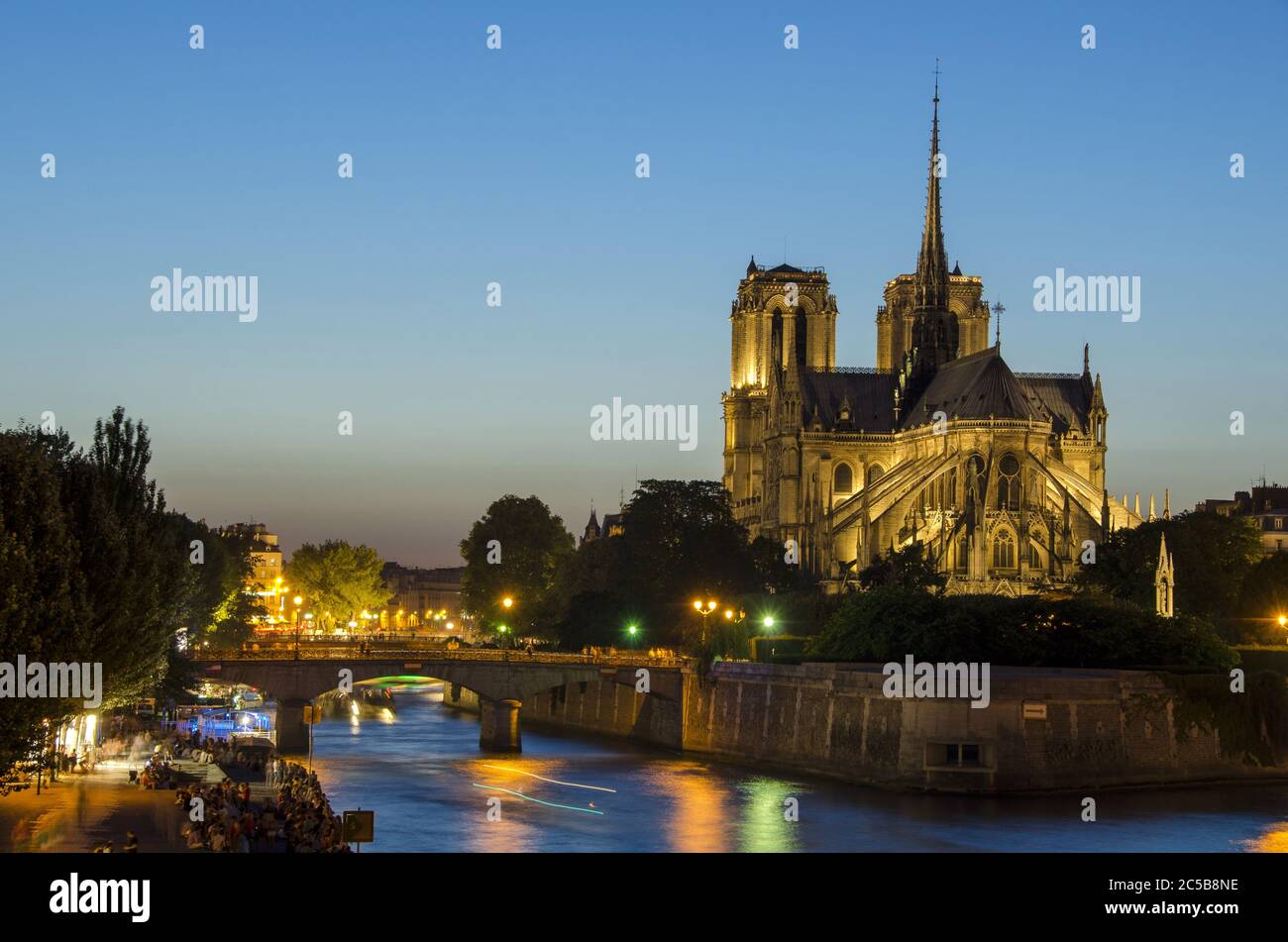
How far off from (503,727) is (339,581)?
11546 centimetres

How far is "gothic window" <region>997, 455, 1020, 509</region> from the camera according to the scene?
114m

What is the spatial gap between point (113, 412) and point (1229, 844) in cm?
3424

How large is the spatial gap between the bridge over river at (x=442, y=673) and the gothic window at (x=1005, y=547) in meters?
36.4

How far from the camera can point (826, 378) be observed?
139m

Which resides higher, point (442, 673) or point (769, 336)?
point (769, 336)

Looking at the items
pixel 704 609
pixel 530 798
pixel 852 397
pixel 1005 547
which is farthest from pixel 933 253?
pixel 530 798

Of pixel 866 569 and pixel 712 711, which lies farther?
pixel 866 569

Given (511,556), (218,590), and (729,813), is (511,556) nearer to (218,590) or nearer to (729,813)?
(218,590)

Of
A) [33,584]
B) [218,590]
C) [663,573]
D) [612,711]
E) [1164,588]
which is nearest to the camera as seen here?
[33,584]

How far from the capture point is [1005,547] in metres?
112
